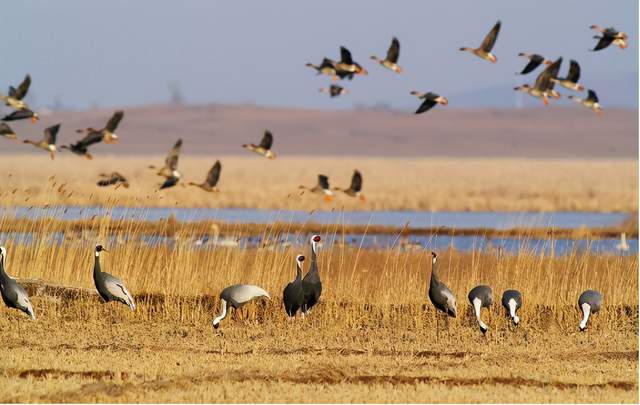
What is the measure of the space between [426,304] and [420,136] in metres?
120

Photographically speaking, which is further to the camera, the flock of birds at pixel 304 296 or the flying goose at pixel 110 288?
the flying goose at pixel 110 288

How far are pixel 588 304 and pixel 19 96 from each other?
26.0 ft

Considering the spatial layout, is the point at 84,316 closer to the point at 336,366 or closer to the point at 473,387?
the point at 336,366

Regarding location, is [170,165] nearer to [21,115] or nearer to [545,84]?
[21,115]

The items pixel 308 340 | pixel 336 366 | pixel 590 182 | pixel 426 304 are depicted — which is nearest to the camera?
pixel 336 366

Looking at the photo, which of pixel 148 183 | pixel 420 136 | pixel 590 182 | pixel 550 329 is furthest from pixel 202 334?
pixel 420 136

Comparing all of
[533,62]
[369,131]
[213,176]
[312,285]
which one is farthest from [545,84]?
[369,131]

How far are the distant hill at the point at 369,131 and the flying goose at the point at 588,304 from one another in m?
104

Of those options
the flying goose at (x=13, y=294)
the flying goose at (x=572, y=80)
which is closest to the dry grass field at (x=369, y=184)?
the flying goose at (x=13, y=294)

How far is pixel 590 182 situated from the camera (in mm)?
76125

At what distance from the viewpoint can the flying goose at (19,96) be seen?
16.8m

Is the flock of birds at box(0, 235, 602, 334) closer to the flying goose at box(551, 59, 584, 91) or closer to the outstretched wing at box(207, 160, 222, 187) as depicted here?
the outstretched wing at box(207, 160, 222, 187)

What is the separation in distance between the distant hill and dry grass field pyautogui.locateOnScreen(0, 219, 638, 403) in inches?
3970

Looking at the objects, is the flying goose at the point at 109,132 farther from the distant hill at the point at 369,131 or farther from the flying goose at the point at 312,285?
the distant hill at the point at 369,131
